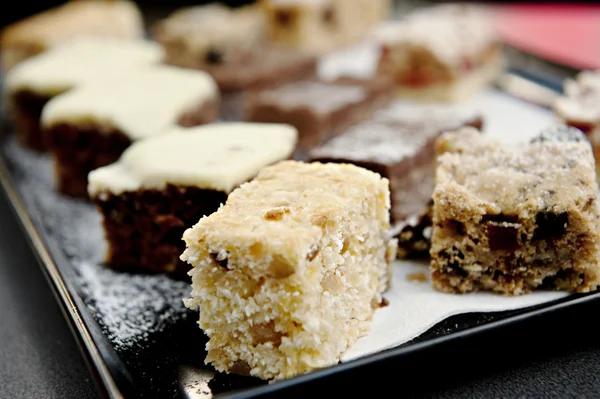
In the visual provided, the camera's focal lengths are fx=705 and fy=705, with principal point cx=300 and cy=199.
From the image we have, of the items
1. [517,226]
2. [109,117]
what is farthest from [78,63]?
[517,226]

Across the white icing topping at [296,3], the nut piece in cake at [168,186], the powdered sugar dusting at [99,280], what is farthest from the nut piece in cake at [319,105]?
the white icing topping at [296,3]

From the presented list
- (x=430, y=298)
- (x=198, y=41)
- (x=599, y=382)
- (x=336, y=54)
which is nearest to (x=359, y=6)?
(x=336, y=54)

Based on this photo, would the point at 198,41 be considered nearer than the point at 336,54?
Yes

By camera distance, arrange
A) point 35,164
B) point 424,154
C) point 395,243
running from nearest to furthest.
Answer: point 395,243 < point 424,154 < point 35,164

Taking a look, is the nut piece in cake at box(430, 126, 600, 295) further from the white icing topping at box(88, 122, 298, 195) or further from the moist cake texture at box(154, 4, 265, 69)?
the moist cake texture at box(154, 4, 265, 69)

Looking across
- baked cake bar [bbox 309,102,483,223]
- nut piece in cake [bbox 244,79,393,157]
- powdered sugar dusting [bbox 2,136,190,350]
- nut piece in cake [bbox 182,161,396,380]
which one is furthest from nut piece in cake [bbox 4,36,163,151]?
nut piece in cake [bbox 182,161,396,380]

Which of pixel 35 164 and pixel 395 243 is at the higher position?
pixel 395 243

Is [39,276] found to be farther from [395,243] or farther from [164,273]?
[395,243]
